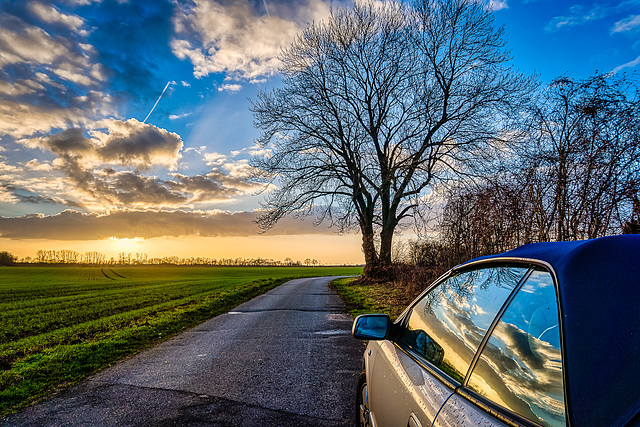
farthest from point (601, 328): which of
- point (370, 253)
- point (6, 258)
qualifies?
point (6, 258)

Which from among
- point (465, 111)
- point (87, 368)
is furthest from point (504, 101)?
point (87, 368)

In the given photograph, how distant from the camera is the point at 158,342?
8523 mm

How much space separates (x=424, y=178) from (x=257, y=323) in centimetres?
1430

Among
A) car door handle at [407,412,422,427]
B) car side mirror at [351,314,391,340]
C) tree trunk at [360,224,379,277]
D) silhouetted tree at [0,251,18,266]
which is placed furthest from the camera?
silhouetted tree at [0,251,18,266]

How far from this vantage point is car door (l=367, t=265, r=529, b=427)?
1.65 metres

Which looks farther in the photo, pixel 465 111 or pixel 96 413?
pixel 465 111

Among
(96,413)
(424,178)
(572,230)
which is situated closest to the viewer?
(96,413)

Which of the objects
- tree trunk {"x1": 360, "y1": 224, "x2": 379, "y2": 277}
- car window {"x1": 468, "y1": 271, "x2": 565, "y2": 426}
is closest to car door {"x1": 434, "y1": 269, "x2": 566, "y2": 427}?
car window {"x1": 468, "y1": 271, "x2": 565, "y2": 426}

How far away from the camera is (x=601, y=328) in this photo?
104 cm

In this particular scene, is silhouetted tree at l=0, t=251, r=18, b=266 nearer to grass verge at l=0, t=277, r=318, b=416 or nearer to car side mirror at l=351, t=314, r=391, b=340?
grass verge at l=0, t=277, r=318, b=416

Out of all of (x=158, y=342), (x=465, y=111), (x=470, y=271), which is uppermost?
(x=465, y=111)

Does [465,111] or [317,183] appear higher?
[465,111]

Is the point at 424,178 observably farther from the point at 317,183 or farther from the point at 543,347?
the point at 543,347

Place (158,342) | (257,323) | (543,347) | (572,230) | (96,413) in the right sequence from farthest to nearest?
(257,323), (158,342), (572,230), (96,413), (543,347)
